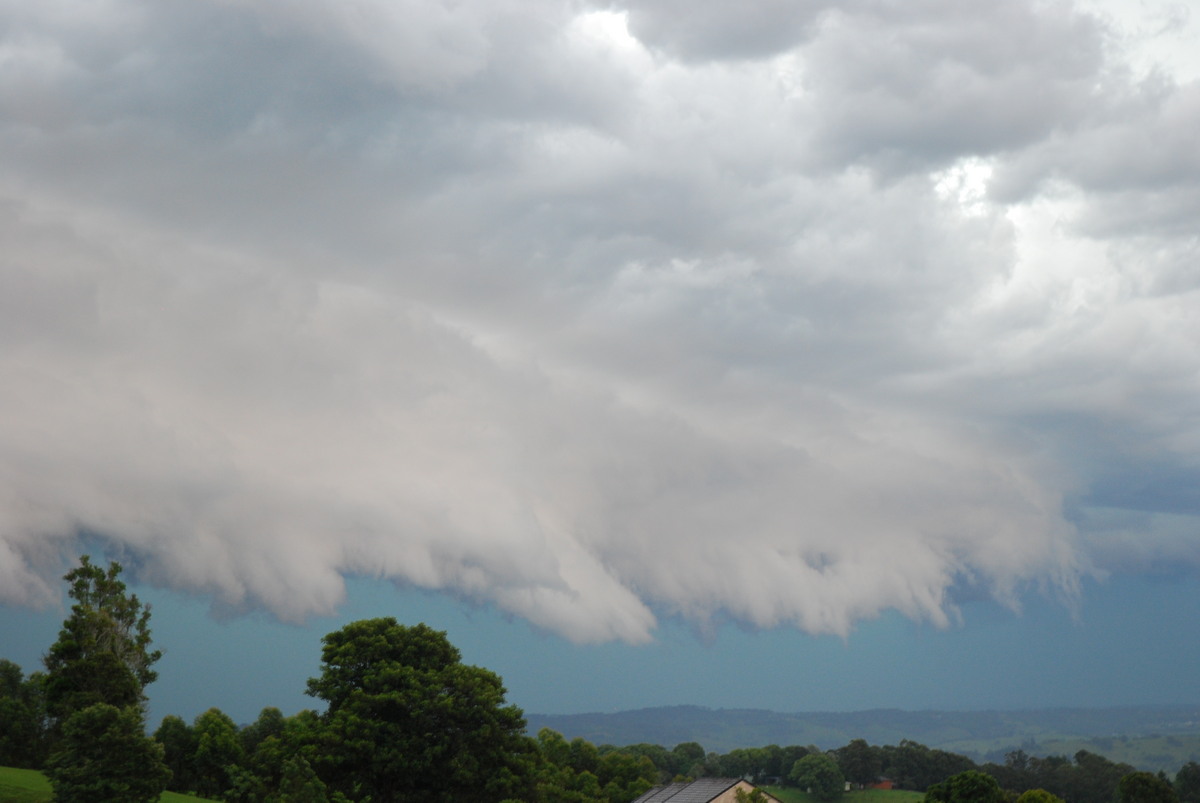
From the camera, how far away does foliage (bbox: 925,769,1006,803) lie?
107256 millimetres

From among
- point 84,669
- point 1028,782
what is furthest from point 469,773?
point 1028,782

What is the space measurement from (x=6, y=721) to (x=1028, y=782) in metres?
159

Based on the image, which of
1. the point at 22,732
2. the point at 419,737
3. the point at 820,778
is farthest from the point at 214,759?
the point at 820,778

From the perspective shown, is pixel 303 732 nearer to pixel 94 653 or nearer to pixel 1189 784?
pixel 94 653

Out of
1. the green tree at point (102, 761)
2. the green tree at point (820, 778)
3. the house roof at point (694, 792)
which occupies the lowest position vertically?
the green tree at point (820, 778)

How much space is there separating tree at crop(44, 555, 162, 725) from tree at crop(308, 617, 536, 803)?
13.6 m

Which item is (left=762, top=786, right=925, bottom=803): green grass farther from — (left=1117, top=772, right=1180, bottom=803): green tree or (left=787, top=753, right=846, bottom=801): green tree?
(left=1117, top=772, right=1180, bottom=803): green tree

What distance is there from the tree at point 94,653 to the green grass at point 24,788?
4.78 m

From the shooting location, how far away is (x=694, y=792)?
7719cm

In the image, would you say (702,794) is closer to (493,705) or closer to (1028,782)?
(493,705)

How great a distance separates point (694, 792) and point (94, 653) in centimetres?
4307

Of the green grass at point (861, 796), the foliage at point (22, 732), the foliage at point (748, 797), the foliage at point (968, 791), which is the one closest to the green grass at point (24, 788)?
the foliage at point (22, 732)

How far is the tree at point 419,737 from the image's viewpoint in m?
67.1

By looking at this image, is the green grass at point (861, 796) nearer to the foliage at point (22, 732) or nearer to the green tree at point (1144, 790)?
the green tree at point (1144, 790)
